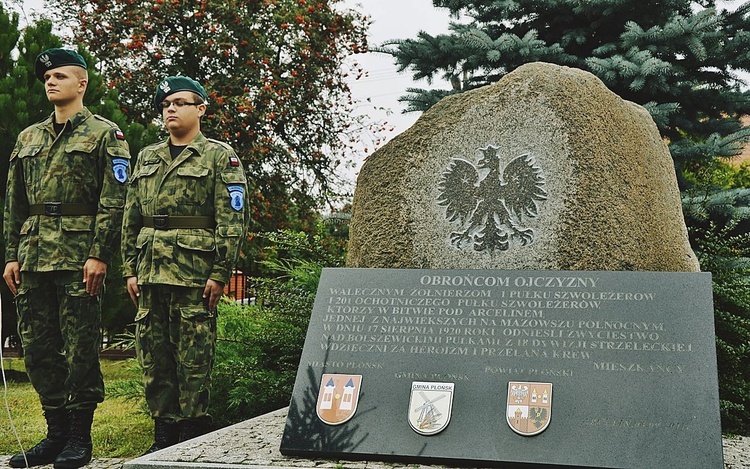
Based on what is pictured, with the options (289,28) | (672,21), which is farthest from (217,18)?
(672,21)

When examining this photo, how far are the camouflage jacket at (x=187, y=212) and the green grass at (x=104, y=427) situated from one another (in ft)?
4.14

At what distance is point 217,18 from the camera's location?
422 inches

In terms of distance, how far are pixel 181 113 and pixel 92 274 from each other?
0.83 m

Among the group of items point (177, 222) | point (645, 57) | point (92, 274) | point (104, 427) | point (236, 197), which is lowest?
point (104, 427)

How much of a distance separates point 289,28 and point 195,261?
306 inches

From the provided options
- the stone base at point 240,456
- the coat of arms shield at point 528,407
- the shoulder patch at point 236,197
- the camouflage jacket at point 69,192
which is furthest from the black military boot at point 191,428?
the coat of arms shield at point 528,407

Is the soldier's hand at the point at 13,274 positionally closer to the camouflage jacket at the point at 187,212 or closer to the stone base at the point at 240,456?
the camouflage jacket at the point at 187,212

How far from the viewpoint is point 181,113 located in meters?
3.96

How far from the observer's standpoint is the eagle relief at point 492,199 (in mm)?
4090

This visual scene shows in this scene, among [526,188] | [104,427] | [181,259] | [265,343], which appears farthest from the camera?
[104,427]

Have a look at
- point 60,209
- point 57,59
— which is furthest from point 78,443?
point 57,59

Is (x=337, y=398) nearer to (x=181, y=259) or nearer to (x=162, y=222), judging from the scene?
(x=181, y=259)

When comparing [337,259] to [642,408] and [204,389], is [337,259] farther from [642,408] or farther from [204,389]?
[642,408]

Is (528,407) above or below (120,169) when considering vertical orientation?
below
